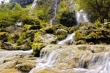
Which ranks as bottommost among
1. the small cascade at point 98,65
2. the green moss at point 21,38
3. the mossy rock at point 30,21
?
the small cascade at point 98,65

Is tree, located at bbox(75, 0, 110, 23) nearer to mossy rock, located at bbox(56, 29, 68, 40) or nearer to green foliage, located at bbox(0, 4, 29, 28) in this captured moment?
mossy rock, located at bbox(56, 29, 68, 40)

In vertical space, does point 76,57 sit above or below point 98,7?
below

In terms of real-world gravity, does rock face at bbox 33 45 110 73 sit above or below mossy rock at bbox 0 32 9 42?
below

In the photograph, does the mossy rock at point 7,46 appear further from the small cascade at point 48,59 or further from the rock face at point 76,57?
the rock face at point 76,57

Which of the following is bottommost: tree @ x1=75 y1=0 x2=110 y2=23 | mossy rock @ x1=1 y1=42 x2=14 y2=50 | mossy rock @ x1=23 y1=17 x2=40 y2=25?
mossy rock @ x1=1 y1=42 x2=14 y2=50

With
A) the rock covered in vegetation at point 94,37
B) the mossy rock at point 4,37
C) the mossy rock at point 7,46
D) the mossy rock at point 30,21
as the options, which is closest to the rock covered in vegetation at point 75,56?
the rock covered in vegetation at point 94,37

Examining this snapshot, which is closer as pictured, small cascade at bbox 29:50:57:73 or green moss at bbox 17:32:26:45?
small cascade at bbox 29:50:57:73

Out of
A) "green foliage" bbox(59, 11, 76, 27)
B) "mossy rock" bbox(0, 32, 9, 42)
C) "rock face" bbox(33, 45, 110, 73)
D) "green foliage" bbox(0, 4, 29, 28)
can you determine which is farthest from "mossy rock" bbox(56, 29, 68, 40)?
"green foliage" bbox(59, 11, 76, 27)

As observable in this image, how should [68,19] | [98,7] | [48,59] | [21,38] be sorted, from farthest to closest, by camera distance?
[68,19] → [98,7] → [21,38] → [48,59]

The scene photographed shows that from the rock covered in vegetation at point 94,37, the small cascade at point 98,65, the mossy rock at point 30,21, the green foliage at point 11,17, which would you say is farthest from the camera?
the green foliage at point 11,17

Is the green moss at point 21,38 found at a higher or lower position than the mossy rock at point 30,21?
lower

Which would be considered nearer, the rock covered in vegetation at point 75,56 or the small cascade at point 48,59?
the rock covered in vegetation at point 75,56

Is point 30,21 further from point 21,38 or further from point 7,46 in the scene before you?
point 7,46

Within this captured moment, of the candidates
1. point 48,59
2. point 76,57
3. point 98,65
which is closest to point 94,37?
point 48,59
